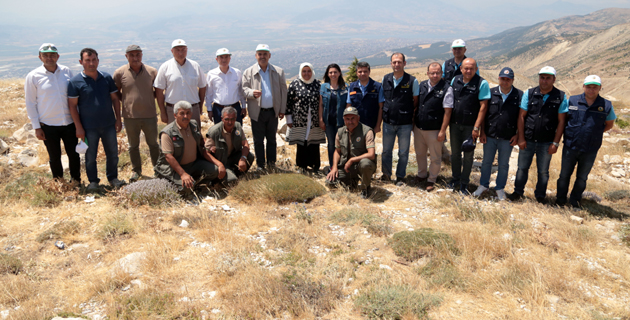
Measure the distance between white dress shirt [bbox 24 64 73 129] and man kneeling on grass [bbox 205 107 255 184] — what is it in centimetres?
236

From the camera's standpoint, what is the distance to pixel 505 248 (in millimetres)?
4277

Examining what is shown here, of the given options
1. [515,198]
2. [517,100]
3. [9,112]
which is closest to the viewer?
[517,100]

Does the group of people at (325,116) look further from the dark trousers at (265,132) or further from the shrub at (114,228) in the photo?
the shrub at (114,228)

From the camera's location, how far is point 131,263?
3986mm

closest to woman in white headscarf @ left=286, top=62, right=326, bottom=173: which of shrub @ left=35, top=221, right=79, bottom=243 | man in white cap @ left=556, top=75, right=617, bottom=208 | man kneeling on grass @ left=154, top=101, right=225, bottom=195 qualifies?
man kneeling on grass @ left=154, top=101, right=225, bottom=195

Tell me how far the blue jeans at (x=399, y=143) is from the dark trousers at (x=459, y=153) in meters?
0.80

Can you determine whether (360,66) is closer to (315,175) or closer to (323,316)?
(315,175)

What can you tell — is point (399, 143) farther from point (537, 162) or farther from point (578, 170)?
point (578, 170)

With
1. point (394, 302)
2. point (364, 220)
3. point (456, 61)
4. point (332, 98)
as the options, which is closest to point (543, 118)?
point (456, 61)

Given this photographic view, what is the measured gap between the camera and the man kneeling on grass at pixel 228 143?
20.5 feet

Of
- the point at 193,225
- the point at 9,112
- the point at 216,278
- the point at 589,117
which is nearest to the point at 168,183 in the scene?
the point at 193,225

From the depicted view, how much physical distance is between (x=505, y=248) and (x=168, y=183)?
16.9 feet

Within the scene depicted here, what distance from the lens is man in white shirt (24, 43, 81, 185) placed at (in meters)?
5.60

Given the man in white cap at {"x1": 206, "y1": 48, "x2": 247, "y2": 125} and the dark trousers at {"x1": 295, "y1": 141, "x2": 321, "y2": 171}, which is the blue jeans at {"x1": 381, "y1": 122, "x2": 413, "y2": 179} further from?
the man in white cap at {"x1": 206, "y1": 48, "x2": 247, "y2": 125}
